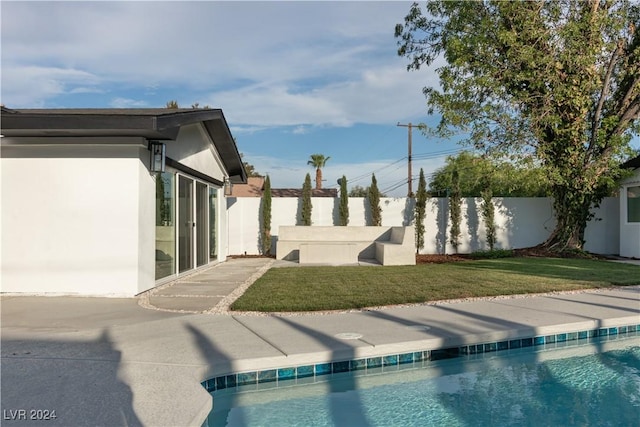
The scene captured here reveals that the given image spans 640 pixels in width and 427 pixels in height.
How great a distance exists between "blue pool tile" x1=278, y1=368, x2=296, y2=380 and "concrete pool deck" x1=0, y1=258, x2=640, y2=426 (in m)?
0.06

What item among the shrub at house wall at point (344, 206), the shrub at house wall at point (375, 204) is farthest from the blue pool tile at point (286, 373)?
the shrub at house wall at point (375, 204)

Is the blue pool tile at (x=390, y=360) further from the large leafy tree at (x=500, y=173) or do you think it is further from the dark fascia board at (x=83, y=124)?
the large leafy tree at (x=500, y=173)

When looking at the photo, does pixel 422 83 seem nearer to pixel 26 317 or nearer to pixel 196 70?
pixel 196 70

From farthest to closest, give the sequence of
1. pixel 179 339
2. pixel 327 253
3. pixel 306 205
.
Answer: pixel 306 205, pixel 327 253, pixel 179 339

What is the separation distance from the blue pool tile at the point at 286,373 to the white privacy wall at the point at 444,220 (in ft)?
39.7

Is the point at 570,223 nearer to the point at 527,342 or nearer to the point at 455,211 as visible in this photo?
the point at 455,211

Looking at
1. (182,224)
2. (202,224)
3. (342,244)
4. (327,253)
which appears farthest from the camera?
(342,244)

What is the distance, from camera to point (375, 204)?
54.4 ft

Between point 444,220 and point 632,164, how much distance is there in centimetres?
618

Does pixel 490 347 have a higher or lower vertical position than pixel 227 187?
lower

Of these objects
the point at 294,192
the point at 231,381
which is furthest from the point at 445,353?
the point at 294,192

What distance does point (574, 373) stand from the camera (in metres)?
4.79

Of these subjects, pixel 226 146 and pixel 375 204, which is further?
pixel 375 204

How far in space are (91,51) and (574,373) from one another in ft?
39.8
